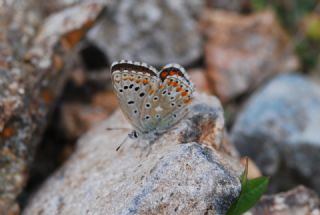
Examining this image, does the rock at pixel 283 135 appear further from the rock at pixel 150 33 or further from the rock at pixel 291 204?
the rock at pixel 291 204

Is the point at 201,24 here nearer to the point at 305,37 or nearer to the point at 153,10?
the point at 153,10

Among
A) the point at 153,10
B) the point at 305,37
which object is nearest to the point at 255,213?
the point at 153,10

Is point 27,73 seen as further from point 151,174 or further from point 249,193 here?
point 249,193

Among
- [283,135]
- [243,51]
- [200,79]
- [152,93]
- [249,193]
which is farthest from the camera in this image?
[243,51]

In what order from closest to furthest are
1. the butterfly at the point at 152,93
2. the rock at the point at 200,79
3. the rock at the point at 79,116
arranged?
1. the butterfly at the point at 152,93
2. the rock at the point at 79,116
3. the rock at the point at 200,79

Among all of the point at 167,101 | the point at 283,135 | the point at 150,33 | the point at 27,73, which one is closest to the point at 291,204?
the point at 167,101

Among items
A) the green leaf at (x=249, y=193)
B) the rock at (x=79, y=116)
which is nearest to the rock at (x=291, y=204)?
the green leaf at (x=249, y=193)
